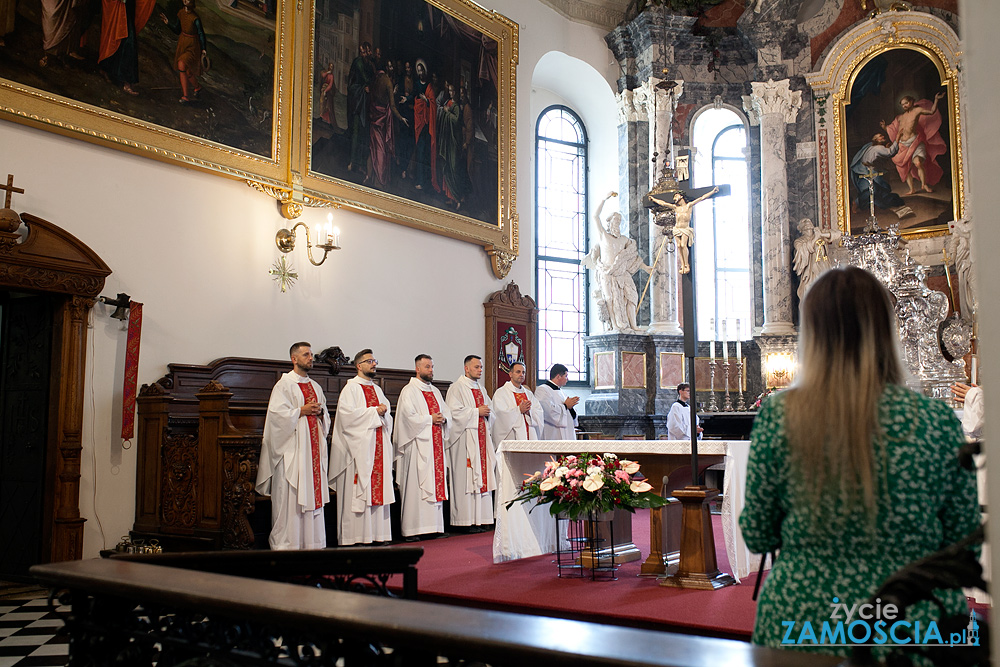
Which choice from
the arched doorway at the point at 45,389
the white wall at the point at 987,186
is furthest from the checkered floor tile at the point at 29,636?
the white wall at the point at 987,186

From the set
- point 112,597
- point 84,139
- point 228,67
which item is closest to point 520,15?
point 228,67

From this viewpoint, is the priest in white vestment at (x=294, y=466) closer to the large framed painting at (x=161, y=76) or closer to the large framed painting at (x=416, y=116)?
the large framed painting at (x=161, y=76)

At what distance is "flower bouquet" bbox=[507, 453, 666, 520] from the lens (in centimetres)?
563

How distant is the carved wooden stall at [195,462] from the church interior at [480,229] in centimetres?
3

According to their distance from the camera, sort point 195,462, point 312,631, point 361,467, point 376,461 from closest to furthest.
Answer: point 312,631 < point 195,462 < point 361,467 < point 376,461

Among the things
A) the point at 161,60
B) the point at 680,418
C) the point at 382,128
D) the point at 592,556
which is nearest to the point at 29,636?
the point at 592,556

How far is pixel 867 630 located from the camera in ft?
5.49

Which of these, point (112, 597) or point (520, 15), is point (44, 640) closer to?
point (112, 597)

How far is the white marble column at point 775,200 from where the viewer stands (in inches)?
547

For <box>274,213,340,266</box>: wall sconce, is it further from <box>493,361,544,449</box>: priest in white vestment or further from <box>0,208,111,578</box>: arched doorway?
<box>493,361,544,449</box>: priest in white vestment

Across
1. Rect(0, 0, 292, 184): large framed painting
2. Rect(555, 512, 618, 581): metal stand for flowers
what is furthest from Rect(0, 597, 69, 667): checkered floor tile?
Rect(0, 0, 292, 184): large framed painting

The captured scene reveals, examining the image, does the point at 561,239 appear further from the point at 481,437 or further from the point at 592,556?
the point at 592,556

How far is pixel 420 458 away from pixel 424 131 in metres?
4.76

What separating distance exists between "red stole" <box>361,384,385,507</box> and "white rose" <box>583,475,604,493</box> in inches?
124
